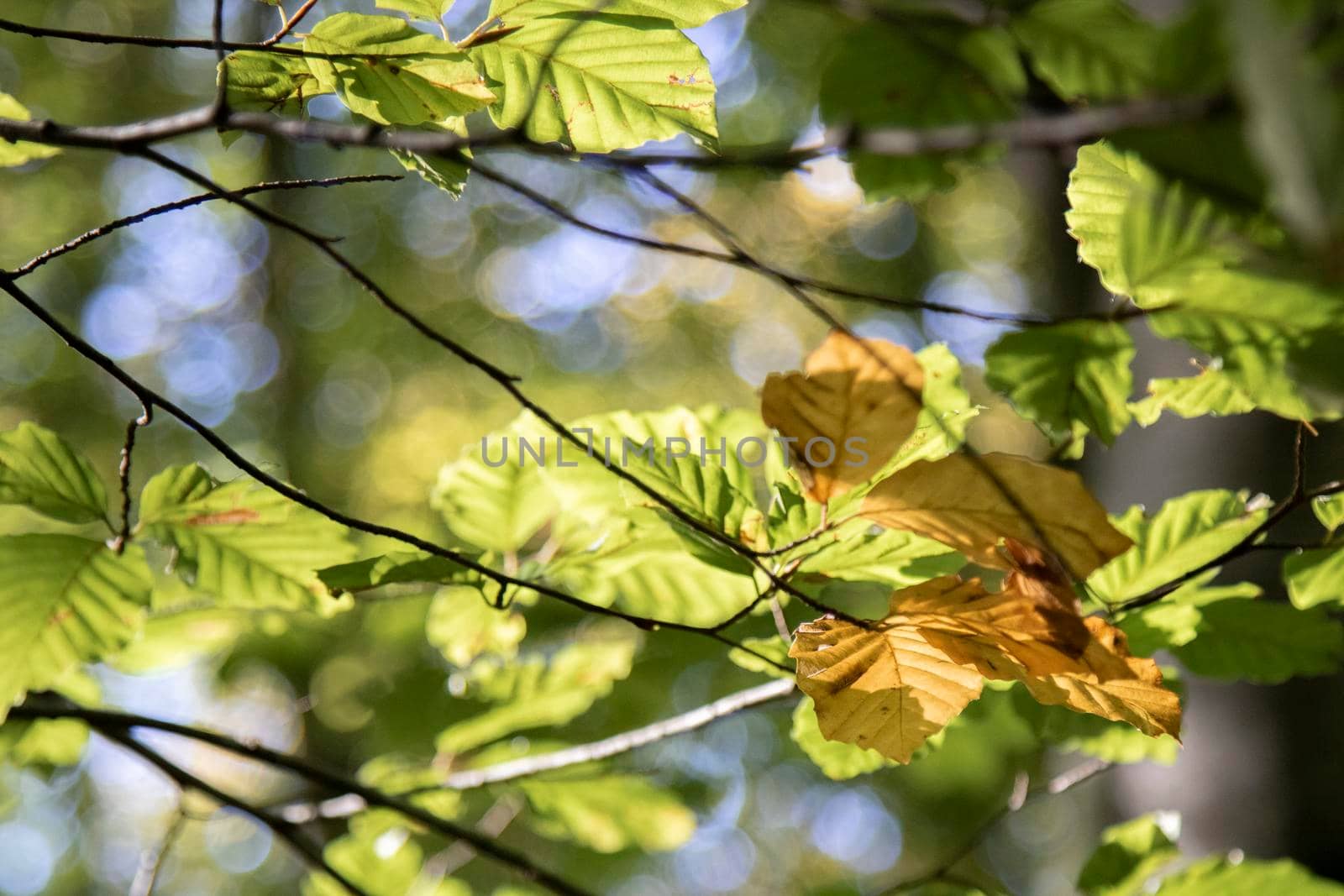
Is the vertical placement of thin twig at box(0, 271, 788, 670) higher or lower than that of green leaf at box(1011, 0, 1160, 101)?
lower

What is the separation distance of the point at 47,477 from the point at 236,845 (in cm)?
461

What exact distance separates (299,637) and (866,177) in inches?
51.9

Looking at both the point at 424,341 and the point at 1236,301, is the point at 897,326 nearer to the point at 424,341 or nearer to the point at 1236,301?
the point at 424,341

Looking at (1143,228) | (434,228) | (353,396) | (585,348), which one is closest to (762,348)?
(585,348)

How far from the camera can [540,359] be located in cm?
498

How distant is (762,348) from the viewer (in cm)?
583

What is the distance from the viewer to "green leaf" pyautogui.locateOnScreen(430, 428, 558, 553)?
2.74ft

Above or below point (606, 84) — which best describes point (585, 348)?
below

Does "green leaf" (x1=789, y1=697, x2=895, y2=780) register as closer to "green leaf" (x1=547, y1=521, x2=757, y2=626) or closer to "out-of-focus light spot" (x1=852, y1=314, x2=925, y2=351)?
"green leaf" (x1=547, y1=521, x2=757, y2=626)

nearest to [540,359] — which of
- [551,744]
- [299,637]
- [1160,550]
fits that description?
[299,637]

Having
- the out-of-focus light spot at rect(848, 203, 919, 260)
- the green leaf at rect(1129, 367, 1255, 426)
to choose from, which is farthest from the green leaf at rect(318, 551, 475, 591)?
the out-of-focus light spot at rect(848, 203, 919, 260)

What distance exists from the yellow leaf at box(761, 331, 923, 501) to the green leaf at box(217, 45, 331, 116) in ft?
1.10

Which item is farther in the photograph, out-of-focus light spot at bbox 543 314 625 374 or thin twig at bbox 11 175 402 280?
out-of-focus light spot at bbox 543 314 625 374

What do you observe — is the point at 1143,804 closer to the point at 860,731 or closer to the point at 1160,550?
the point at 1160,550
